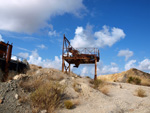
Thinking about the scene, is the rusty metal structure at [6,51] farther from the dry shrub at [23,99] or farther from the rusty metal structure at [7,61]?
the dry shrub at [23,99]

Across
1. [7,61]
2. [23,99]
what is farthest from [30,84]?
[7,61]

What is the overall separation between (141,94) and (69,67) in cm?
1018

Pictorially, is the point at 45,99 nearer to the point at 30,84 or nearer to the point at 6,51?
the point at 30,84

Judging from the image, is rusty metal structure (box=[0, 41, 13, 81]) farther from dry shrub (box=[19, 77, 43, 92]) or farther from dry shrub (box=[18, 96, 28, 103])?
dry shrub (box=[18, 96, 28, 103])

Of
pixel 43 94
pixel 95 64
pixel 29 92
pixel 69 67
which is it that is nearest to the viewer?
pixel 43 94

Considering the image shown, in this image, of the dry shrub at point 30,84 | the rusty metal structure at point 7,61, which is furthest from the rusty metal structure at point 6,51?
the dry shrub at point 30,84

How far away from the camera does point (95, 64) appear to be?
20.4 metres

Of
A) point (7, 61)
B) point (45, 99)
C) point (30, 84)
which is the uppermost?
point (7, 61)

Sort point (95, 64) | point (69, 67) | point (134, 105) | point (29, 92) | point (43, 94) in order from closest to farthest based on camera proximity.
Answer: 1. point (43, 94)
2. point (29, 92)
3. point (134, 105)
4. point (95, 64)
5. point (69, 67)

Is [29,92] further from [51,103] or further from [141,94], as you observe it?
[141,94]

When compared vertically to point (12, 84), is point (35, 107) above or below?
below

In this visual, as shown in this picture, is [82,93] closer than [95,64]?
Yes

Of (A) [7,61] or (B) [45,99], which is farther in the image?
(A) [7,61]

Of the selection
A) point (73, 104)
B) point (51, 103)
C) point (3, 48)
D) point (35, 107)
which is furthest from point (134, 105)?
point (3, 48)
